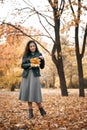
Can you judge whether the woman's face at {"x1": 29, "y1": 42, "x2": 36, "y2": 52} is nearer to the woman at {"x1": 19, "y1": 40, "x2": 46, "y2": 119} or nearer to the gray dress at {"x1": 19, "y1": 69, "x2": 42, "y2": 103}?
the woman at {"x1": 19, "y1": 40, "x2": 46, "y2": 119}

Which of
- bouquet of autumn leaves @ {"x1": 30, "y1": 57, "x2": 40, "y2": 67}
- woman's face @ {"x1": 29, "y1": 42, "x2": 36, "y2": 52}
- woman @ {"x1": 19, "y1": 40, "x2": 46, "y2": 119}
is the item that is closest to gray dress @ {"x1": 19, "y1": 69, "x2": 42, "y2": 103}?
woman @ {"x1": 19, "y1": 40, "x2": 46, "y2": 119}

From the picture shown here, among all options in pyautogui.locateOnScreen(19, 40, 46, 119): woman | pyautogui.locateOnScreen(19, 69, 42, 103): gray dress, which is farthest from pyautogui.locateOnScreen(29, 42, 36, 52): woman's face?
pyautogui.locateOnScreen(19, 69, 42, 103): gray dress

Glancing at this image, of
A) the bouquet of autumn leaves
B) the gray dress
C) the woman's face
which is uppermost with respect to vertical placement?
the woman's face

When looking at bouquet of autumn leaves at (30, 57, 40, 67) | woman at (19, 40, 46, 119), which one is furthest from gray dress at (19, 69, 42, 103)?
bouquet of autumn leaves at (30, 57, 40, 67)

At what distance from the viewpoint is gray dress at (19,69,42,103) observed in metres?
9.41

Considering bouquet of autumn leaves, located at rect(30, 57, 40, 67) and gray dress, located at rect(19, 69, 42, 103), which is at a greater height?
bouquet of autumn leaves, located at rect(30, 57, 40, 67)

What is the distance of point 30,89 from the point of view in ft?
30.9

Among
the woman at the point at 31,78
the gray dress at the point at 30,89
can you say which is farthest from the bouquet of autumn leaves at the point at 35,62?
the gray dress at the point at 30,89

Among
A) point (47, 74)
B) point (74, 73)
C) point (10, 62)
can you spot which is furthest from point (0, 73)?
point (47, 74)

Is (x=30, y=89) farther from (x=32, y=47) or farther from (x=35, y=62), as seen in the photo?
(x=32, y=47)

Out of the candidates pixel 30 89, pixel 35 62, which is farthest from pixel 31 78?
pixel 35 62

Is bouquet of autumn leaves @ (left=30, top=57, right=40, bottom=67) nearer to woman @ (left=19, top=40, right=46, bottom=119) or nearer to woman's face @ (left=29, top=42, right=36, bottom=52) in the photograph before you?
woman @ (left=19, top=40, right=46, bottom=119)

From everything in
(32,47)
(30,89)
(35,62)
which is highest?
(32,47)

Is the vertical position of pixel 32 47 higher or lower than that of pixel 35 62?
higher
